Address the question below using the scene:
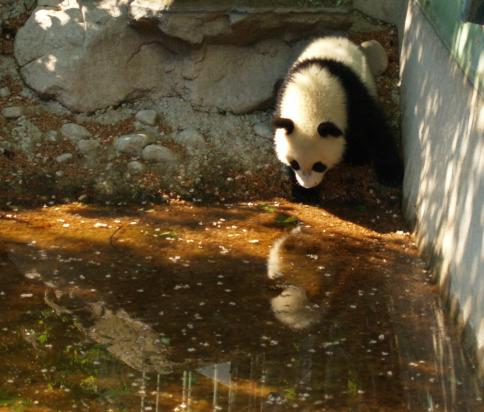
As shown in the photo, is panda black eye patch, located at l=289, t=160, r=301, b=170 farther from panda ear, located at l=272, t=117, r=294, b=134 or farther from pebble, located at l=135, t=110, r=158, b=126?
pebble, located at l=135, t=110, r=158, b=126

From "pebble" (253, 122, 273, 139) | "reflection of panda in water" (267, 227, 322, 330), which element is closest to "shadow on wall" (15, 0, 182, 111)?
"pebble" (253, 122, 273, 139)

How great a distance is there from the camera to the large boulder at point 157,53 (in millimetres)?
8688

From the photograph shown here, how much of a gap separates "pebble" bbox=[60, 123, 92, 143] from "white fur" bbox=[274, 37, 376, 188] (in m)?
1.75

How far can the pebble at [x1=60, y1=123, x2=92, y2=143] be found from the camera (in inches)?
335

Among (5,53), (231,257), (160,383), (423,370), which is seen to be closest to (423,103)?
(231,257)

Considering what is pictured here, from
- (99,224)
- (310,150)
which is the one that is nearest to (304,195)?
(310,150)

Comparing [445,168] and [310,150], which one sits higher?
[310,150]

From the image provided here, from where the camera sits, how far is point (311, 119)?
26.2 ft

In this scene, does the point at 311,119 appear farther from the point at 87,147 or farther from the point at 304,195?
the point at 87,147

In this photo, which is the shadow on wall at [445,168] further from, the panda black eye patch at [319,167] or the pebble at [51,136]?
the pebble at [51,136]

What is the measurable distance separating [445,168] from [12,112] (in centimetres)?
416

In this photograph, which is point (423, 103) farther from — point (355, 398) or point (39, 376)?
point (39, 376)

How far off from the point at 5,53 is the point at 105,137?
1.46 m

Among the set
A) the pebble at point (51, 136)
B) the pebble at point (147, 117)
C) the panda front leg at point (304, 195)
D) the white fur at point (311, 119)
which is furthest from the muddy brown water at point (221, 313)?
the pebble at point (147, 117)
